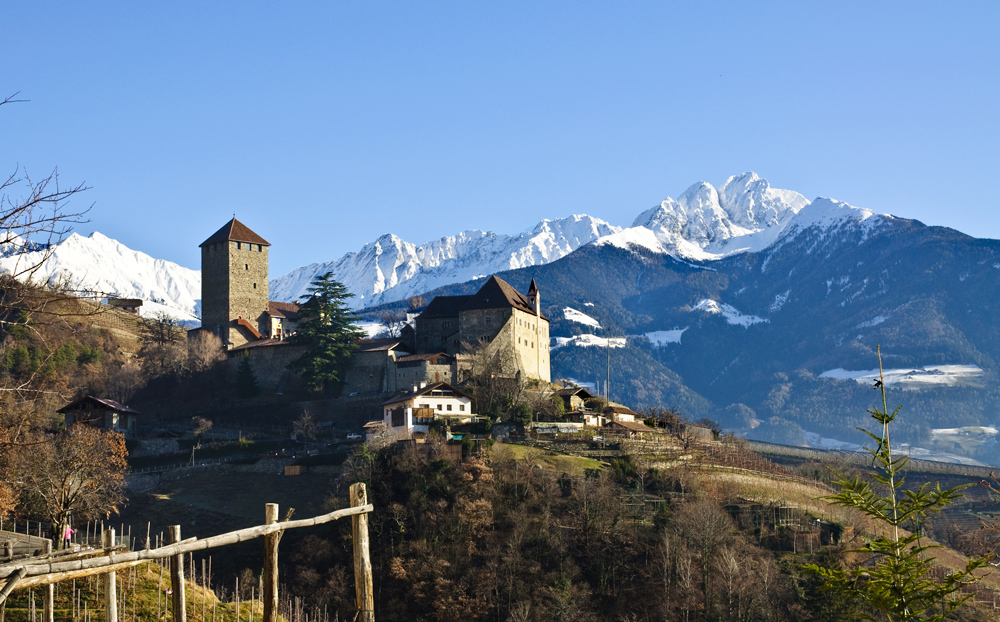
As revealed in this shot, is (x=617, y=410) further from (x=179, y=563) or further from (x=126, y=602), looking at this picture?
(x=179, y=563)

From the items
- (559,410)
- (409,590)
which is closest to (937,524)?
(559,410)

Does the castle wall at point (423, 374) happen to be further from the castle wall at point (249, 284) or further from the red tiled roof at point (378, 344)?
the castle wall at point (249, 284)

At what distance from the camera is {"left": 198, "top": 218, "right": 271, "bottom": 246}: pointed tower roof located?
9631 centimetres

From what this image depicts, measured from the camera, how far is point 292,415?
7912 centimetres

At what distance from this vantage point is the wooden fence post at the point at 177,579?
52.4 feet

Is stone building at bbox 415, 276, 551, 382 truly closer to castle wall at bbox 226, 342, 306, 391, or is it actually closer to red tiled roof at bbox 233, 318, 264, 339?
castle wall at bbox 226, 342, 306, 391

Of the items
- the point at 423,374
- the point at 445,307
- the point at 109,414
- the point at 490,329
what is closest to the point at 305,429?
the point at 423,374

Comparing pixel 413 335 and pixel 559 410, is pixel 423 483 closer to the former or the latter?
pixel 559 410

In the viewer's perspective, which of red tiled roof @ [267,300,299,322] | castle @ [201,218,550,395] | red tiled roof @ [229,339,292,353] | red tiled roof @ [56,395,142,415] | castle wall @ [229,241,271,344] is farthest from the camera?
red tiled roof @ [267,300,299,322]

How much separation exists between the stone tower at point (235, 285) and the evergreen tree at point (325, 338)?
11307mm

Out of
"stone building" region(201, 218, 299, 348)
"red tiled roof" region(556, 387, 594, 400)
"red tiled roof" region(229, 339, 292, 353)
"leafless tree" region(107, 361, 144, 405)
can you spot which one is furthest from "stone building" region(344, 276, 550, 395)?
"leafless tree" region(107, 361, 144, 405)

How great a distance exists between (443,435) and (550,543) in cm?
1384

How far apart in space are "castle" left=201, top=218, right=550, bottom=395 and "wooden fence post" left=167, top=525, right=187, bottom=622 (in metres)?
59.0

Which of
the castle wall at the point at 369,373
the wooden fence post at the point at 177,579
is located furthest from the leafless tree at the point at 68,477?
the castle wall at the point at 369,373
